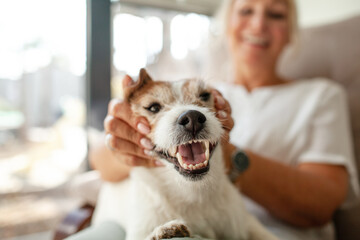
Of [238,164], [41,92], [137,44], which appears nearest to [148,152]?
[238,164]

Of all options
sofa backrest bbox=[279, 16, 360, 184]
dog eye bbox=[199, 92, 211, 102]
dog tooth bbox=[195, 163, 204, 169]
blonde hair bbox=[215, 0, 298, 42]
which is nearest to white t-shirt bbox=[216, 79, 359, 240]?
sofa backrest bbox=[279, 16, 360, 184]

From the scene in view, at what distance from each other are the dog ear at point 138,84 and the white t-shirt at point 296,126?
19.0 inches

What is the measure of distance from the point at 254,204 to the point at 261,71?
62cm

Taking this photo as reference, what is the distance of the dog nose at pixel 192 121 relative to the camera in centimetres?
52

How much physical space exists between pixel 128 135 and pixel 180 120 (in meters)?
0.17

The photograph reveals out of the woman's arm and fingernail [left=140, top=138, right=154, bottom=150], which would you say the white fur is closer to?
fingernail [left=140, top=138, right=154, bottom=150]

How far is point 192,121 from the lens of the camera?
523mm

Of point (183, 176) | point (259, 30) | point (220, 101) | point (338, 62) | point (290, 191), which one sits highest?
point (259, 30)

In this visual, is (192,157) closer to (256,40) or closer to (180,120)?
(180,120)

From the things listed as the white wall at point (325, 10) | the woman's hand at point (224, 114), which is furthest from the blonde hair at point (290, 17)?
the woman's hand at point (224, 114)

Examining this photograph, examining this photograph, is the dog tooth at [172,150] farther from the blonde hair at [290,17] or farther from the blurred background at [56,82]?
the blonde hair at [290,17]

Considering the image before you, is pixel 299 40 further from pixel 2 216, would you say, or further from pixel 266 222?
pixel 2 216

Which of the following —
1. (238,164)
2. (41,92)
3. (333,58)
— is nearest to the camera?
(238,164)

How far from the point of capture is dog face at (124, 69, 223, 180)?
51 centimetres
